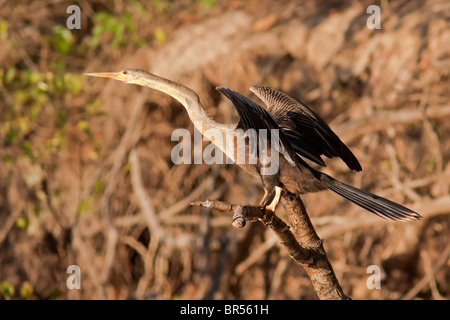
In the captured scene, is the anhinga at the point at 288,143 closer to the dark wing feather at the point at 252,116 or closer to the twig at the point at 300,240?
the dark wing feather at the point at 252,116

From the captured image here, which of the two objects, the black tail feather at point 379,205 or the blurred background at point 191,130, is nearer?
the black tail feather at point 379,205

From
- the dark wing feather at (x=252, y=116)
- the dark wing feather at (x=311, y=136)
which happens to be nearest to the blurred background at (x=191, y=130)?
the dark wing feather at (x=311, y=136)

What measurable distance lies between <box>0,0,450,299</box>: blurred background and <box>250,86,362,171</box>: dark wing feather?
59.6 inches

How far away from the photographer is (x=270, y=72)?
5637mm

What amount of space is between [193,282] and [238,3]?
2903 millimetres

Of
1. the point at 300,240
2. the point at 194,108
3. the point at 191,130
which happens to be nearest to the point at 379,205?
the point at 300,240

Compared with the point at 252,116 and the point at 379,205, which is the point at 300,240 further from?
the point at 252,116

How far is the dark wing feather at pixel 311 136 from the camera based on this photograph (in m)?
3.06

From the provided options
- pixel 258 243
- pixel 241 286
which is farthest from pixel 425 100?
pixel 241 286

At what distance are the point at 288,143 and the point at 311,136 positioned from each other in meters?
0.40

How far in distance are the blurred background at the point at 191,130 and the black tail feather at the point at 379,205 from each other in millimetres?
1612

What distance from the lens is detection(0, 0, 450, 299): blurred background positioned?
16.4 ft

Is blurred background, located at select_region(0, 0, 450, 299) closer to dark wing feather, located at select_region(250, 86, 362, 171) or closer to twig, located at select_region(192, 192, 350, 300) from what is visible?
dark wing feather, located at select_region(250, 86, 362, 171)

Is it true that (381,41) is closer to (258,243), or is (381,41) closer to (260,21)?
(260,21)
